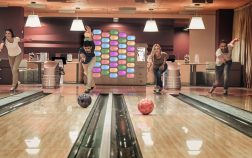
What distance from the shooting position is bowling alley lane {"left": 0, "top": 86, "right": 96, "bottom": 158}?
4.11 m

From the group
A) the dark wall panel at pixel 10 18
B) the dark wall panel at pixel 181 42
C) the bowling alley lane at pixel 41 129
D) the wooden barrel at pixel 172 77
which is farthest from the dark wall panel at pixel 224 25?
the bowling alley lane at pixel 41 129

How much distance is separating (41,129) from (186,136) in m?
1.77

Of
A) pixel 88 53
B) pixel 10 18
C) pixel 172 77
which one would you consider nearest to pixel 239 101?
pixel 88 53

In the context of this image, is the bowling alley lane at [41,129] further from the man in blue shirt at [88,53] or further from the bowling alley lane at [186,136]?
the man in blue shirt at [88,53]

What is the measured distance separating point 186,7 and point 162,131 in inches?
404

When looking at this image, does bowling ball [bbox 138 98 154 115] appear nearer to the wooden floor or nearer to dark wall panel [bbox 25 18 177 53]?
the wooden floor

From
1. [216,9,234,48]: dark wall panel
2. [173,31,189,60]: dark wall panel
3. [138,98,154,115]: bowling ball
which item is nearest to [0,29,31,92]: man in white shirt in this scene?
[138,98,154,115]: bowling ball

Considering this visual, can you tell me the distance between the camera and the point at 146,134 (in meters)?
5.19

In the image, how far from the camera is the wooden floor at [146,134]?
4125mm

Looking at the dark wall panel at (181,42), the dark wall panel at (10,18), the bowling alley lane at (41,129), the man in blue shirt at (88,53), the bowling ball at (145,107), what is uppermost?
the dark wall panel at (10,18)

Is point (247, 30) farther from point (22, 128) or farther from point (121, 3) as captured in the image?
point (22, 128)

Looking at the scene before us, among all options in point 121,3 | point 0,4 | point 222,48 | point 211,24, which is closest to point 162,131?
point 222,48

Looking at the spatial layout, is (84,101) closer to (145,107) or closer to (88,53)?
(145,107)

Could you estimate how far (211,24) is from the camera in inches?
688
